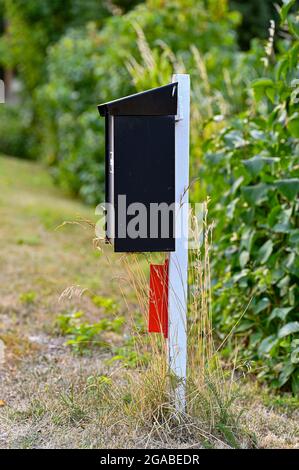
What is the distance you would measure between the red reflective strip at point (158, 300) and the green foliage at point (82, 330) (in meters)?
1.06

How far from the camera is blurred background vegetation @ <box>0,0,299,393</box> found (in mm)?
3768

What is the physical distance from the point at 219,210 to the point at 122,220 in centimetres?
173

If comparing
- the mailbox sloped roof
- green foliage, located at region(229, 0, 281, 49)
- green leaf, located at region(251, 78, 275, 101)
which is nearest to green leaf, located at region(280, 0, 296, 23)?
green leaf, located at region(251, 78, 275, 101)

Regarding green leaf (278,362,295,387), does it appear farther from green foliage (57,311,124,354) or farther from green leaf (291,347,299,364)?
green foliage (57,311,124,354)

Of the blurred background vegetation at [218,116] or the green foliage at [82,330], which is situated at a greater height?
the blurred background vegetation at [218,116]

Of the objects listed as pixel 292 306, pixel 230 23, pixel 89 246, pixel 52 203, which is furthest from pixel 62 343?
pixel 230 23

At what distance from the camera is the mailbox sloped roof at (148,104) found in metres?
2.81

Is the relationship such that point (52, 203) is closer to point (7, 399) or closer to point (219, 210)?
point (219, 210)

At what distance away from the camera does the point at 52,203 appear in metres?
9.16

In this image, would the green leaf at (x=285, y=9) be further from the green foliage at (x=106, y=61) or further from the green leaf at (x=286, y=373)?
the green foliage at (x=106, y=61)

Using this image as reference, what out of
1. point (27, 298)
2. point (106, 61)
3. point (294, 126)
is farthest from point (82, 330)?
point (106, 61)

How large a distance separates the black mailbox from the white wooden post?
31mm

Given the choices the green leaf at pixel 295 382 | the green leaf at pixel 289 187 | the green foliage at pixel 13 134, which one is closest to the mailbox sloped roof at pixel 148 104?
the green leaf at pixel 289 187

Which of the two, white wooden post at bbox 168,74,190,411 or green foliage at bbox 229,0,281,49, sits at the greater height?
green foliage at bbox 229,0,281,49
